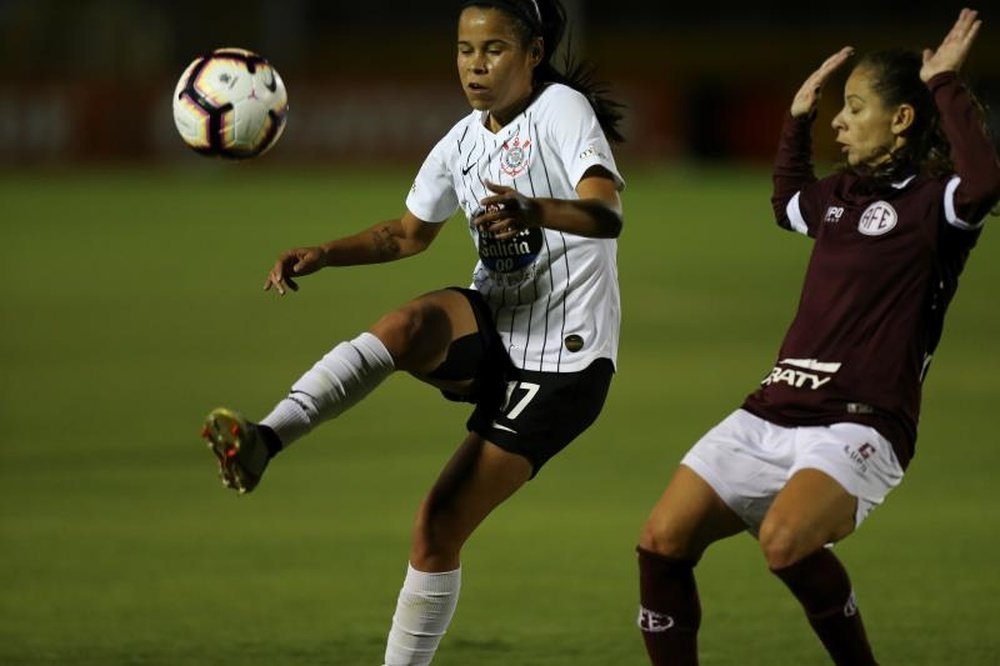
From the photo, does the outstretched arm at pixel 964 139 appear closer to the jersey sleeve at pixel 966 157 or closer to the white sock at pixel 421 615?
the jersey sleeve at pixel 966 157

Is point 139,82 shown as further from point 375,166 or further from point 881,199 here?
point 881,199

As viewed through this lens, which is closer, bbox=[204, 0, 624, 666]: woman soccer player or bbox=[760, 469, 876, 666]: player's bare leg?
bbox=[760, 469, 876, 666]: player's bare leg

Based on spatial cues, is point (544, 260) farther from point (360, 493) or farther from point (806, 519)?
point (360, 493)

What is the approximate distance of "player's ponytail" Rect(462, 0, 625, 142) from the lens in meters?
5.57

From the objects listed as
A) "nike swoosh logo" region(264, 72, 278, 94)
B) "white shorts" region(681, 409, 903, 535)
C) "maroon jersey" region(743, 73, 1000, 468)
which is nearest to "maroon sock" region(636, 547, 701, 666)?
"white shorts" region(681, 409, 903, 535)

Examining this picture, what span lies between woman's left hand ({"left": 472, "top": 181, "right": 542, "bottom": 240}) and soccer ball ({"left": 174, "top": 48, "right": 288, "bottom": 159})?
1.48m

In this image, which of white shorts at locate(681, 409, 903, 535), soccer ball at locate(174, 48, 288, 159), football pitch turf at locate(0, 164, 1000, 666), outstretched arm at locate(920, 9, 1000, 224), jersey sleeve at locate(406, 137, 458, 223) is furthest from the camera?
football pitch turf at locate(0, 164, 1000, 666)

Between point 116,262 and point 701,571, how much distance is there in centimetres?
1426

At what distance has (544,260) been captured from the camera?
5652 millimetres

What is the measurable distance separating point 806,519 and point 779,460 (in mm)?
247

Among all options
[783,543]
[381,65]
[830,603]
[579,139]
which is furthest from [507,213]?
[381,65]

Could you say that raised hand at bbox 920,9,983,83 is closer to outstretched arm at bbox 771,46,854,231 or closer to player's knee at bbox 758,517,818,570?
outstretched arm at bbox 771,46,854,231

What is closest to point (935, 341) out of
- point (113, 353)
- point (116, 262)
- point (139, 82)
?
point (113, 353)

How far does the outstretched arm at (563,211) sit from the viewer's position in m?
4.87
